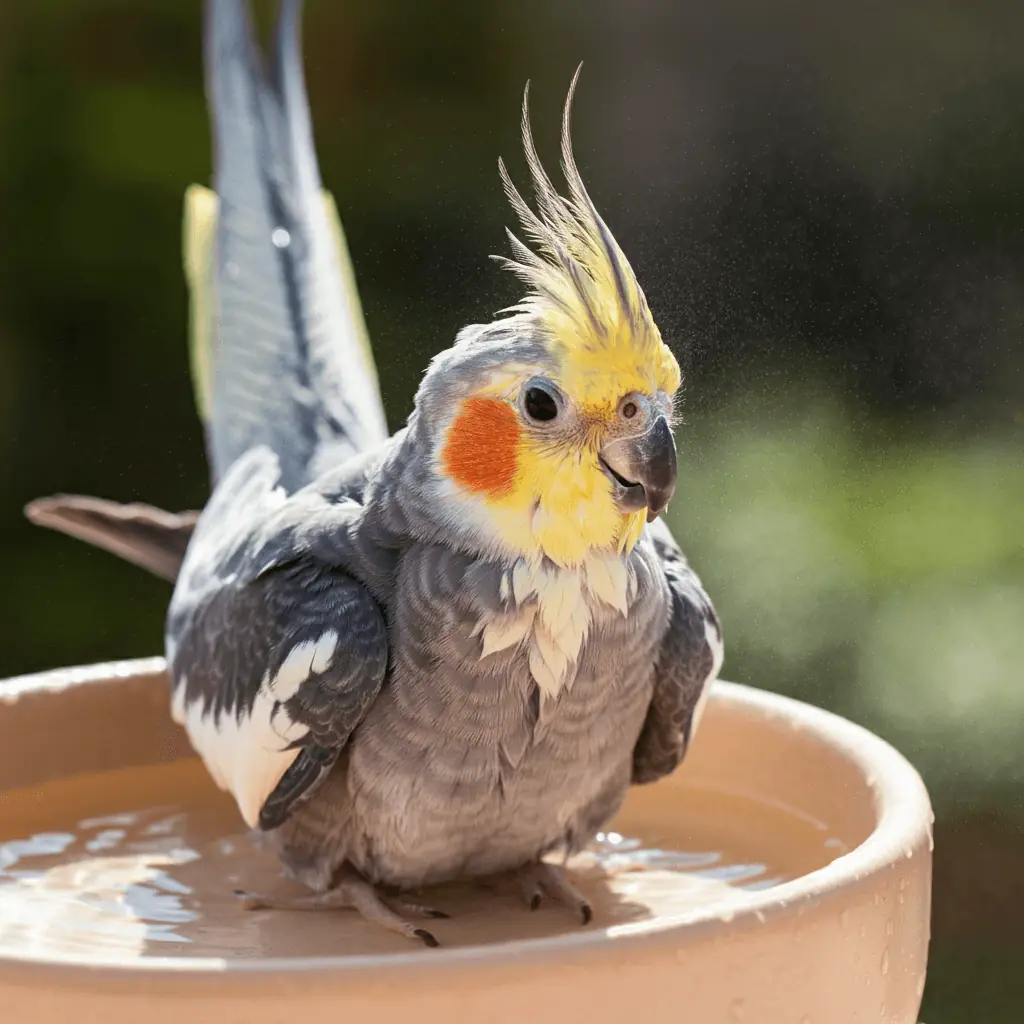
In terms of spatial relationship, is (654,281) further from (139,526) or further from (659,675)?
(139,526)

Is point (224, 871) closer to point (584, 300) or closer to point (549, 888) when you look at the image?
point (549, 888)

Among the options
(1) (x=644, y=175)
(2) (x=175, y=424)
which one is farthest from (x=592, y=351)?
(2) (x=175, y=424)

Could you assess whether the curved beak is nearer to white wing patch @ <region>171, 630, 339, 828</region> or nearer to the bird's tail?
white wing patch @ <region>171, 630, 339, 828</region>

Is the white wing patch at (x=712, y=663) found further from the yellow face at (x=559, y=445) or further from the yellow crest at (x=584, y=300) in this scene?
the yellow crest at (x=584, y=300)

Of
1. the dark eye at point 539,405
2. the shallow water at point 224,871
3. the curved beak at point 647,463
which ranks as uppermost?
the dark eye at point 539,405

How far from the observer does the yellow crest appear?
1.23 m

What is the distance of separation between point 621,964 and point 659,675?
494mm

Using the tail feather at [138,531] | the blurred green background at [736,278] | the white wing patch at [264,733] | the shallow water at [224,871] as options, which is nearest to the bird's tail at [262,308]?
the tail feather at [138,531]

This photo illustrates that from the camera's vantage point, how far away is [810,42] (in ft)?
10.8

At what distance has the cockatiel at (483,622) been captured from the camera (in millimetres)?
1249

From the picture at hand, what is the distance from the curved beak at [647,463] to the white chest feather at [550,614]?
11 centimetres

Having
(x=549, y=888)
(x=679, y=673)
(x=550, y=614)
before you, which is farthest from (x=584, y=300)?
(x=549, y=888)

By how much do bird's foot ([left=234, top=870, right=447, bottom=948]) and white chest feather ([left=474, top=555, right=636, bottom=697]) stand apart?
0.27 m

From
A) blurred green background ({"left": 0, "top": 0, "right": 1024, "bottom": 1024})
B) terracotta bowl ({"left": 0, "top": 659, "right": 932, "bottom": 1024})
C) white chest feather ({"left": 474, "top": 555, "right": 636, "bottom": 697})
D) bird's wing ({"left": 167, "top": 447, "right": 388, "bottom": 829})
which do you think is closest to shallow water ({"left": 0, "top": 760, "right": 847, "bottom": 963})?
terracotta bowl ({"left": 0, "top": 659, "right": 932, "bottom": 1024})
